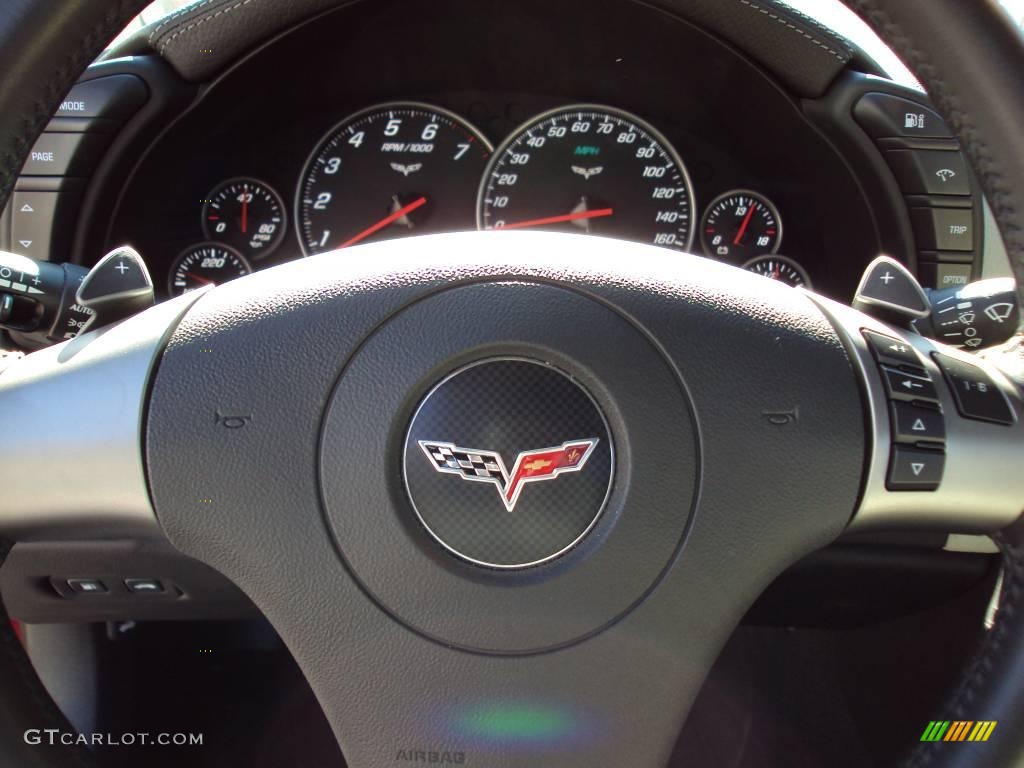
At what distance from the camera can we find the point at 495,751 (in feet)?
2.67

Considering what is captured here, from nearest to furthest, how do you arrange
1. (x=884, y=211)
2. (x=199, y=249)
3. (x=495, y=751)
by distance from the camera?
(x=495, y=751) < (x=884, y=211) < (x=199, y=249)

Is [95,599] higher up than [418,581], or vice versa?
[418,581]

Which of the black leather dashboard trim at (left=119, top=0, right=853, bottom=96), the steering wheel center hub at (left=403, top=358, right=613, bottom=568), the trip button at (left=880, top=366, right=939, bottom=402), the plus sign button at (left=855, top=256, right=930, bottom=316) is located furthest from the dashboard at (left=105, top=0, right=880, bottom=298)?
the steering wheel center hub at (left=403, top=358, right=613, bottom=568)

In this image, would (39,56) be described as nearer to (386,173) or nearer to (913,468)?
(913,468)

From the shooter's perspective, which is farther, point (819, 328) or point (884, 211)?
point (884, 211)

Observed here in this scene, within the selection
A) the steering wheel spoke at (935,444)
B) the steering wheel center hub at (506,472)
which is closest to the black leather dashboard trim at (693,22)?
the steering wheel spoke at (935,444)

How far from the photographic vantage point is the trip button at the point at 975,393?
882mm

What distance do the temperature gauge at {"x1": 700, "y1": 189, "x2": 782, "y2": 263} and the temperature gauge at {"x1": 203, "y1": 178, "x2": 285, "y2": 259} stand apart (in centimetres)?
113

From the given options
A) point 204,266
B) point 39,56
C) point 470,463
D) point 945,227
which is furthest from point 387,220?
point 470,463

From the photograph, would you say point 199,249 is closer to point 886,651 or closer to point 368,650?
point 886,651

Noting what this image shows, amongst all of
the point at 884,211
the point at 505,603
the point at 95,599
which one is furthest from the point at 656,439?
the point at 884,211

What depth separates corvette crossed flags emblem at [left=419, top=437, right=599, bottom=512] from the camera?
82 centimetres

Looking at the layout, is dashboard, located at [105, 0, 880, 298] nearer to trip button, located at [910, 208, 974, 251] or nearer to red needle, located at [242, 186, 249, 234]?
red needle, located at [242, 186, 249, 234]

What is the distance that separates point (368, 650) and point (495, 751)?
122 millimetres
